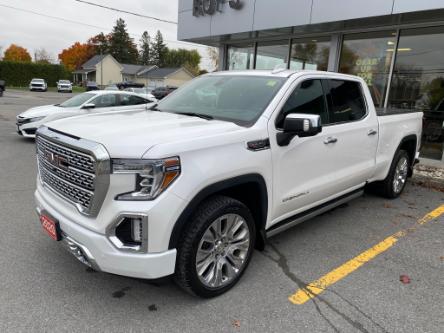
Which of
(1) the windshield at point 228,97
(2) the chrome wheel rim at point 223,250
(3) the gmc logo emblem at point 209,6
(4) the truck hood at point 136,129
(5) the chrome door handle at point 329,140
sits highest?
(3) the gmc logo emblem at point 209,6

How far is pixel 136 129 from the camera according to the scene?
9.30 ft

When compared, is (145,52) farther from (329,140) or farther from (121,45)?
(329,140)

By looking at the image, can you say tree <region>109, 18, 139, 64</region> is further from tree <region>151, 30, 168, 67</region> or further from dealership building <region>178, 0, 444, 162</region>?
dealership building <region>178, 0, 444, 162</region>

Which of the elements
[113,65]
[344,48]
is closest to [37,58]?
[113,65]

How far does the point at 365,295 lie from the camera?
316 centimetres

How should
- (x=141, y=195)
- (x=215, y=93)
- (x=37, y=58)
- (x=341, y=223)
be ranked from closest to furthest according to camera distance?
(x=141, y=195) < (x=215, y=93) < (x=341, y=223) < (x=37, y=58)

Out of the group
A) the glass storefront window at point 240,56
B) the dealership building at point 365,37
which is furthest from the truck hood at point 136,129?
the glass storefront window at point 240,56

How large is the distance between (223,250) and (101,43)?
4045 inches

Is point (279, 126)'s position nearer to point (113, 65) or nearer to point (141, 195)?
point (141, 195)

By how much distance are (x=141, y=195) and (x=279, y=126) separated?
57.9 inches

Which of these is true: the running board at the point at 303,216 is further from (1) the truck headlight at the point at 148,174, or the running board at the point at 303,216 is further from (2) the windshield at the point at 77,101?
(2) the windshield at the point at 77,101

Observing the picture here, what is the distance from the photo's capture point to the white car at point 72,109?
9.37 meters

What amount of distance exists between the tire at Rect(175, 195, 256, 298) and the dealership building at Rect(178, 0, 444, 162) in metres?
6.77

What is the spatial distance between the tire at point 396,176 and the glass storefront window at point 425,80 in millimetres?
3880
